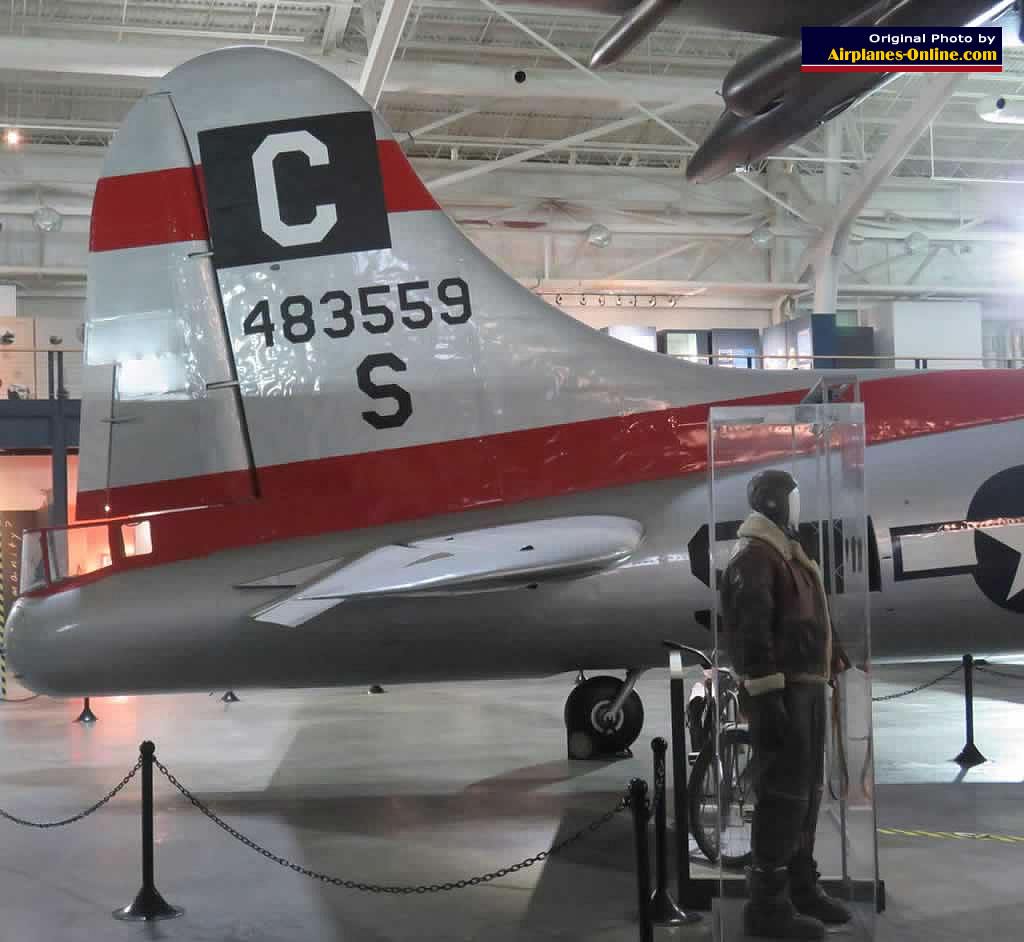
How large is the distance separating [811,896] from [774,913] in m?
0.16

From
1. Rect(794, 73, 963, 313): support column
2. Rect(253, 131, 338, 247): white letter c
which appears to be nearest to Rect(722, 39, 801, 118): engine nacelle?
Rect(253, 131, 338, 247): white letter c

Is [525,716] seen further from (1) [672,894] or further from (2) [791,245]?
(2) [791,245]

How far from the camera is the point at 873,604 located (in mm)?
6188

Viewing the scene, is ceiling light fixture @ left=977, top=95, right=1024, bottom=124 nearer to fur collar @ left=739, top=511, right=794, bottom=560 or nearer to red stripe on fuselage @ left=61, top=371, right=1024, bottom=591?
red stripe on fuselage @ left=61, top=371, right=1024, bottom=591

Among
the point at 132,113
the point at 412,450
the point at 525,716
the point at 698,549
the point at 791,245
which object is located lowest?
the point at 525,716

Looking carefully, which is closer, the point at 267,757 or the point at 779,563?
the point at 779,563

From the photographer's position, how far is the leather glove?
3.89 metres

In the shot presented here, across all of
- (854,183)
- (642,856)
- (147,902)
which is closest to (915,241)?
(854,183)

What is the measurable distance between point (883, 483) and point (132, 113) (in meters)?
4.75

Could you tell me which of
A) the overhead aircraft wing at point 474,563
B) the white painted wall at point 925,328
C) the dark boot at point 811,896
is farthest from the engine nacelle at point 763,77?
the white painted wall at point 925,328

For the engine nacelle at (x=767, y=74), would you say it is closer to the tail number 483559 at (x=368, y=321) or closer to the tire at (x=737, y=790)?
the tail number 483559 at (x=368, y=321)

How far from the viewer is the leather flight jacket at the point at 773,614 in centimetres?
392

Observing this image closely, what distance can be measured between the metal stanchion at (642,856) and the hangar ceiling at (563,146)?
11.0 meters

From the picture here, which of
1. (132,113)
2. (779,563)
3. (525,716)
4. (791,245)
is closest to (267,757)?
(525,716)
